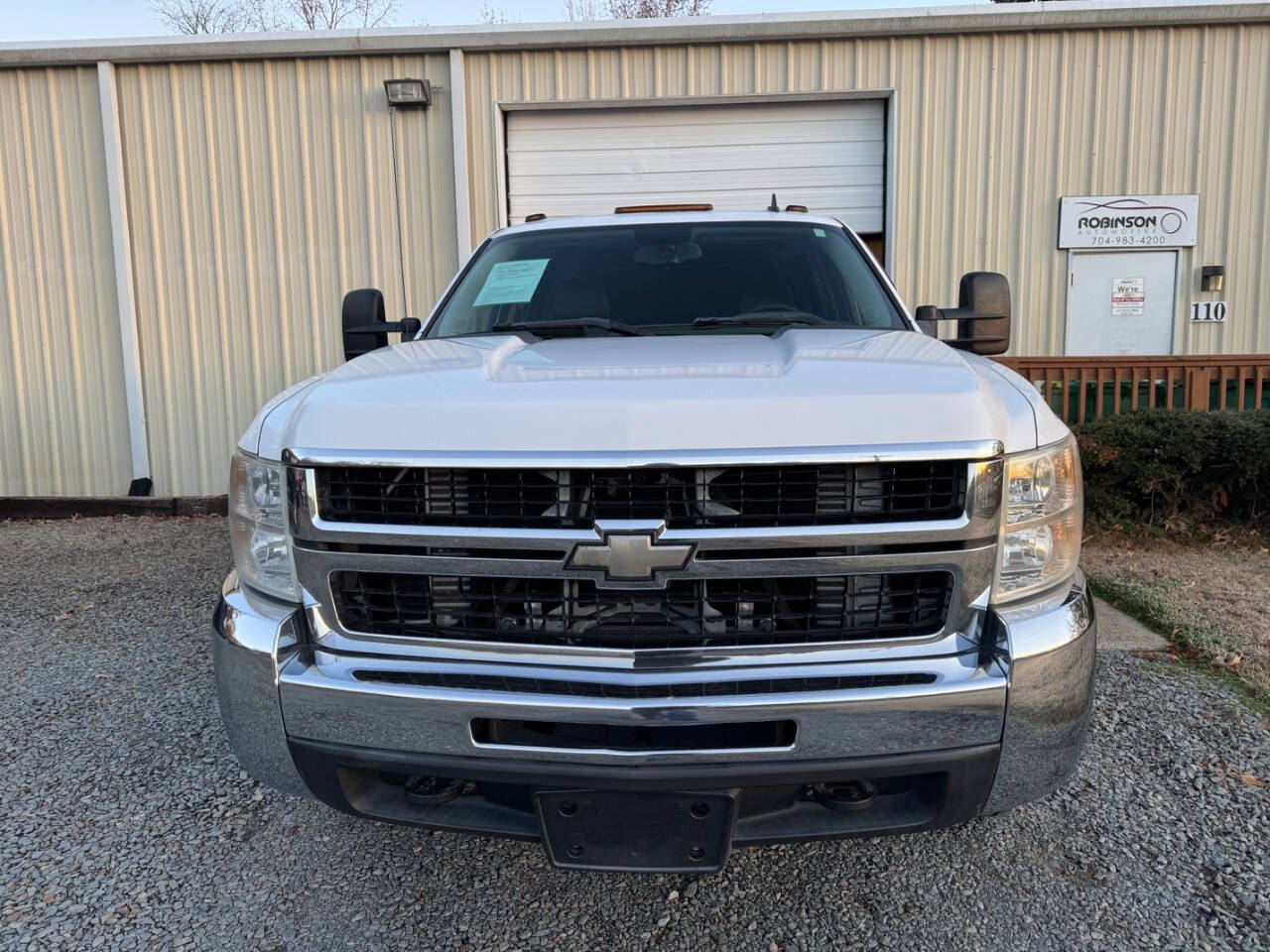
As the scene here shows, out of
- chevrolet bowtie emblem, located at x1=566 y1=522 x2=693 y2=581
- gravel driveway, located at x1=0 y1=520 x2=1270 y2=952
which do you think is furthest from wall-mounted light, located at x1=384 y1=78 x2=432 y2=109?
chevrolet bowtie emblem, located at x1=566 y1=522 x2=693 y2=581

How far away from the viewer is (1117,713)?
3.30m

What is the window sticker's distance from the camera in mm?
3301

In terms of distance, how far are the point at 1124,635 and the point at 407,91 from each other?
6.53m

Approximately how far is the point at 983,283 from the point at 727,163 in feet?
15.7

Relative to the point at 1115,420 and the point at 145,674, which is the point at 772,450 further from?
the point at 1115,420

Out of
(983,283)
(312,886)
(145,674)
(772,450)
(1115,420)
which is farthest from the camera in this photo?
(1115,420)

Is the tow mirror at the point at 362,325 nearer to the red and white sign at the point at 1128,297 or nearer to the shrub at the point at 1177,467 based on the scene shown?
the shrub at the point at 1177,467

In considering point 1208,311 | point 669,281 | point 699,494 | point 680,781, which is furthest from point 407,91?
point 1208,311

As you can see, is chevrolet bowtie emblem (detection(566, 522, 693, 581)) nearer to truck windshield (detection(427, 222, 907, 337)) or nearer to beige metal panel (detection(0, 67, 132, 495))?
truck windshield (detection(427, 222, 907, 337))

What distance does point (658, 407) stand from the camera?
6.02ft

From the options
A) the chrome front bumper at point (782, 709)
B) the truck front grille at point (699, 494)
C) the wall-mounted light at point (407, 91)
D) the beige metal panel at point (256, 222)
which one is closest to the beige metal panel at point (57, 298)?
the beige metal panel at point (256, 222)

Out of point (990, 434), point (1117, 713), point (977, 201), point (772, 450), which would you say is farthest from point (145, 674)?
point (977, 201)

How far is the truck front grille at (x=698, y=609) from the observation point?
1.88 metres

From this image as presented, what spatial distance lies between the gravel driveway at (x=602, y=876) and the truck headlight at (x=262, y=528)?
0.92 m
